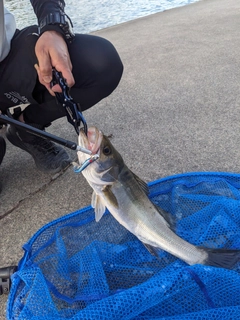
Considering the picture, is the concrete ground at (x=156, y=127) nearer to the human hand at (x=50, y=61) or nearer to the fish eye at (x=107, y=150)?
the fish eye at (x=107, y=150)

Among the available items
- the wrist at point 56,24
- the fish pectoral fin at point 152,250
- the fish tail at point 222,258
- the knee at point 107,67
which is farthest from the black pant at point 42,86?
the fish tail at point 222,258

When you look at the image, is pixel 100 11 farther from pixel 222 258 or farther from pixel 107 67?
pixel 222 258

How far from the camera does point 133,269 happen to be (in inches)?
69.9

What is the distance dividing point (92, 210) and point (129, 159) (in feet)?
3.09

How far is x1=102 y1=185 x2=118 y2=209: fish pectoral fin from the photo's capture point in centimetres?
181

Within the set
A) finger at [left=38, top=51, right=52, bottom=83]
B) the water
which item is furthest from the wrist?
the water

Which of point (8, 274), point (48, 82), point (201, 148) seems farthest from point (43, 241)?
point (201, 148)

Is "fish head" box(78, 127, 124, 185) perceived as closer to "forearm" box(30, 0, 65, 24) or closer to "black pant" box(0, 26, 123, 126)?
"black pant" box(0, 26, 123, 126)

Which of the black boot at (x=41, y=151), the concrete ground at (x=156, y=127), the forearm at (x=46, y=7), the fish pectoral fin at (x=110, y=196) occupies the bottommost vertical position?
the concrete ground at (x=156, y=127)

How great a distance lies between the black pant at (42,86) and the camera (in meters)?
2.49

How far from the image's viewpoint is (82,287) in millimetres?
1705

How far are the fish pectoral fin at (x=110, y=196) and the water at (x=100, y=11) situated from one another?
8.24 meters

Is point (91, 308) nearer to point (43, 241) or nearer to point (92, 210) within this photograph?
point (43, 241)

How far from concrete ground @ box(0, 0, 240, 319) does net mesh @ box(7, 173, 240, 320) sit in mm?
374
